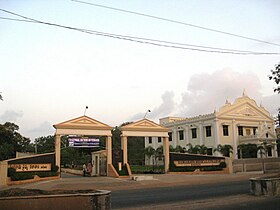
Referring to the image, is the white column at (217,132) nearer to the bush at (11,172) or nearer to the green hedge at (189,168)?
the green hedge at (189,168)

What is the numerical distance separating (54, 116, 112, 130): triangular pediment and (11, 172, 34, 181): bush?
188 inches

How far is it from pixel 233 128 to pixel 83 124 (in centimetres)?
3006

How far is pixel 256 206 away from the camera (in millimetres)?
11391

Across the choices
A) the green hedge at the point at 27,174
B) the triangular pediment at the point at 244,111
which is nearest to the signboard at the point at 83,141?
the green hedge at the point at 27,174

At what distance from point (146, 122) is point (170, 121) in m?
30.3

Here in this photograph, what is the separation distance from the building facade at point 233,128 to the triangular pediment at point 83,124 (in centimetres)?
2516

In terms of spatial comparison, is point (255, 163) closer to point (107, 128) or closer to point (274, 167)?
point (274, 167)

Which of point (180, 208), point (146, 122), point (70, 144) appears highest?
point (146, 122)

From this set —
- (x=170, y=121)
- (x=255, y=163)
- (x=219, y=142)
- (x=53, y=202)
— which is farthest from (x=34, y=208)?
(x=170, y=121)

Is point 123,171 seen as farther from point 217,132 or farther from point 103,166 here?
point 217,132

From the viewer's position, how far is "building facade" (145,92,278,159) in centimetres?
5262

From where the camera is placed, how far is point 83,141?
1249 inches

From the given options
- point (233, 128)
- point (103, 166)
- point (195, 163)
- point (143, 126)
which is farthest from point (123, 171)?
point (233, 128)

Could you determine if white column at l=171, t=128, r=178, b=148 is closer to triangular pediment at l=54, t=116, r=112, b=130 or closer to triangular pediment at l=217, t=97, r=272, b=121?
triangular pediment at l=217, t=97, r=272, b=121
